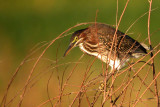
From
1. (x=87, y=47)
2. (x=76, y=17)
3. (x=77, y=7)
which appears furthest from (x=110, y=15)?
(x=87, y=47)

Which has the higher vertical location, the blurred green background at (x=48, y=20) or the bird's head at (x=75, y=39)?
the blurred green background at (x=48, y=20)

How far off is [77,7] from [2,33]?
13.4ft

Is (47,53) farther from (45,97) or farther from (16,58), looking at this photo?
(45,97)

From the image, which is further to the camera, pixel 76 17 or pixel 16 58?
pixel 76 17

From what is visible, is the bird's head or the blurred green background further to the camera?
the blurred green background

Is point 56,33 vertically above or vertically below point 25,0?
below

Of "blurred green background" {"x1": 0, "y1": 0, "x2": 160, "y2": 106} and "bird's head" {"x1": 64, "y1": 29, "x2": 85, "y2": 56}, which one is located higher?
"blurred green background" {"x1": 0, "y1": 0, "x2": 160, "y2": 106}

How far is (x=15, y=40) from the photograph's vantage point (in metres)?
9.72

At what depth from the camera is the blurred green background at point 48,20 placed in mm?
8625

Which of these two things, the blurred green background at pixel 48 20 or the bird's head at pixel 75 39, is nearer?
the bird's head at pixel 75 39

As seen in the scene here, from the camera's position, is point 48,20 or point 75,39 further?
point 48,20

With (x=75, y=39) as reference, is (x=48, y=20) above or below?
above

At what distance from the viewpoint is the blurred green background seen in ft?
28.3

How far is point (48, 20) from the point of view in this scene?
12516mm
